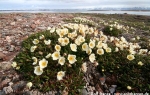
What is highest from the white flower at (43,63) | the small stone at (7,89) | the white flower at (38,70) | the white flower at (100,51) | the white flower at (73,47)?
the white flower at (73,47)

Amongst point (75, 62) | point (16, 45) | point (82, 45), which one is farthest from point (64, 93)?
point (16, 45)

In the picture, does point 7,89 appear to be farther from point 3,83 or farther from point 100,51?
point 100,51

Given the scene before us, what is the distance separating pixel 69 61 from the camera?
17.0 ft

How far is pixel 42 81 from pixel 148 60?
2989 mm

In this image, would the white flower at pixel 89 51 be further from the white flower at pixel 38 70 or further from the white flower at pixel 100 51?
the white flower at pixel 38 70

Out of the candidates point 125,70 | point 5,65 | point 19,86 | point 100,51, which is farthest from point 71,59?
point 5,65

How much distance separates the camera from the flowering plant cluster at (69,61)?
503cm

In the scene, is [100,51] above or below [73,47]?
below

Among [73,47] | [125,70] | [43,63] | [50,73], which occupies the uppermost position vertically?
[73,47]

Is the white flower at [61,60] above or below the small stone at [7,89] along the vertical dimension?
above

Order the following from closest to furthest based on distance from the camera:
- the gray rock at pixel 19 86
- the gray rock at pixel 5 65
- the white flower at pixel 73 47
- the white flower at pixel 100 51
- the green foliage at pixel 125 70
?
1. the gray rock at pixel 19 86
2. the green foliage at pixel 125 70
3. the white flower at pixel 73 47
4. the white flower at pixel 100 51
5. the gray rock at pixel 5 65

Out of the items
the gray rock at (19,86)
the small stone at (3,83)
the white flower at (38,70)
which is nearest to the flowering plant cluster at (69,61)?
the white flower at (38,70)

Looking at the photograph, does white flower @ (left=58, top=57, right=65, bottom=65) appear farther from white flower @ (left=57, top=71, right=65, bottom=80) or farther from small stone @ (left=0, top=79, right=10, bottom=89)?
small stone @ (left=0, top=79, right=10, bottom=89)

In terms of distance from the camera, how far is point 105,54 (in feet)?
19.9
